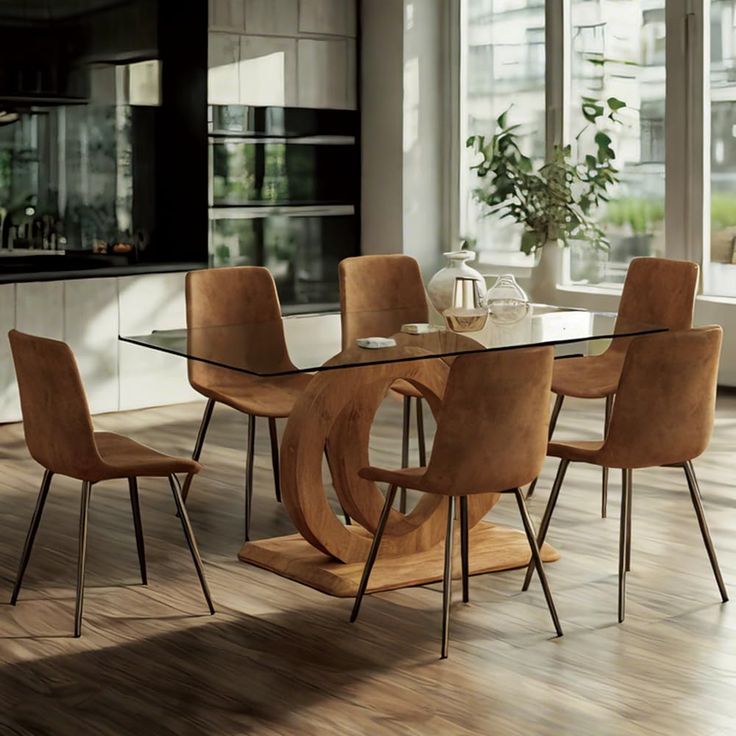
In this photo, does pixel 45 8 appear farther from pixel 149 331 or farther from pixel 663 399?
pixel 663 399

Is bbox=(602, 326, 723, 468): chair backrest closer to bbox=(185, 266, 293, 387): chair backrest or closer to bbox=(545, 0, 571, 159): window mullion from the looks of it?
bbox=(185, 266, 293, 387): chair backrest

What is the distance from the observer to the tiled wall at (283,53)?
8047 mm

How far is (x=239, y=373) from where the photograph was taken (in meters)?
5.39

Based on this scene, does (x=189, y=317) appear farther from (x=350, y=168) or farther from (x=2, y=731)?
(x=350, y=168)

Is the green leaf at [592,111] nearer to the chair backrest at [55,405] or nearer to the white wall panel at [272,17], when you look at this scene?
the white wall panel at [272,17]

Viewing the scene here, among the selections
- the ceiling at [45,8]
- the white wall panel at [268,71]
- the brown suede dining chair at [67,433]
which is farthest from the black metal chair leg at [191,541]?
the white wall panel at [268,71]

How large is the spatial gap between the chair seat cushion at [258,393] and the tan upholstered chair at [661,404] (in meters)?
1.35

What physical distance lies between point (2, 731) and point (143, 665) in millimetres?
506

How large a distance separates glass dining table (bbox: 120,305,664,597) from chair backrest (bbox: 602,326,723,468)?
0.45 metres

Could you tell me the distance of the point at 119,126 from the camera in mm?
7750

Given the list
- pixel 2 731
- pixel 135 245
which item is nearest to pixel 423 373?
pixel 2 731

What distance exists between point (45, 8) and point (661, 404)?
482 centimetres

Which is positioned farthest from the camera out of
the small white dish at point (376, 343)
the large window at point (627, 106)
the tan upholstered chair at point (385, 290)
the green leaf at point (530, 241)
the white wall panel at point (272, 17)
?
A: the green leaf at point (530, 241)

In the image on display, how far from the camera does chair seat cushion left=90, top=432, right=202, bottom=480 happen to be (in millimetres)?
3814
